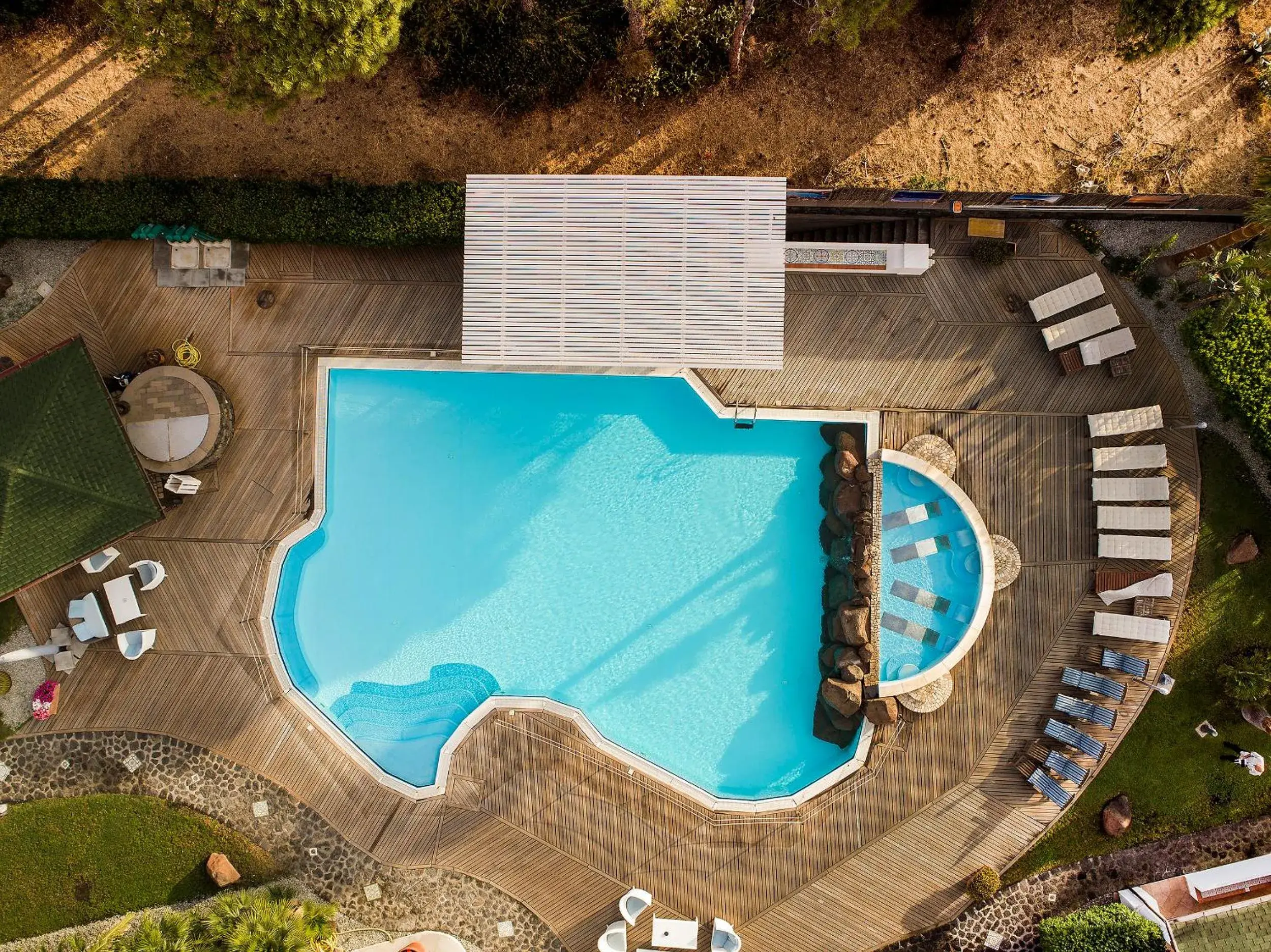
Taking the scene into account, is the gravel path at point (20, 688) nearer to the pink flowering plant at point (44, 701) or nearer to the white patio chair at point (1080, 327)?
the pink flowering plant at point (44, 701)

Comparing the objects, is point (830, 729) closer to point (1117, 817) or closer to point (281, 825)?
point (1117, 817)

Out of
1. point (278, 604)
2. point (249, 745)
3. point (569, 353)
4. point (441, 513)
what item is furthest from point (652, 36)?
point (249, 745)

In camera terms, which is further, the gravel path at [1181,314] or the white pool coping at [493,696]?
the white pool coping at [493,696]

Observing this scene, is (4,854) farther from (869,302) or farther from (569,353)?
(869,302)

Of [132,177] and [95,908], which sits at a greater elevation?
[132,177]

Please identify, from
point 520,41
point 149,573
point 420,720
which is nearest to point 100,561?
point 149,573

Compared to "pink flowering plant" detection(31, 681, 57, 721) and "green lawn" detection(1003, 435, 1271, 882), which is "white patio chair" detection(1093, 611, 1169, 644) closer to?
"green lawn" detection(1003, 435, 1271, 882)

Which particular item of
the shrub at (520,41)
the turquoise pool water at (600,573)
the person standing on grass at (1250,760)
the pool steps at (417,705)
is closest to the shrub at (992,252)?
the turquoise pool water at (600,573)
